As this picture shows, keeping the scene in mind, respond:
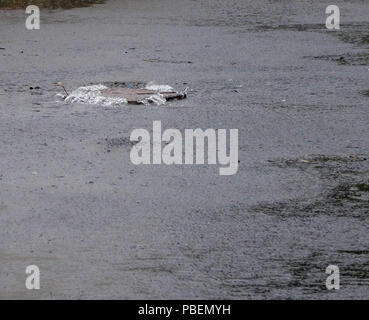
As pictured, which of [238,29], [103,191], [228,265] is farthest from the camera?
[238,29]

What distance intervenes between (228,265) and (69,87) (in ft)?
17.3

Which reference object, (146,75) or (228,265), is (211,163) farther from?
(146,75)

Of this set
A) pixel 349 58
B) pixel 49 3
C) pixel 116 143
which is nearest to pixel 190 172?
pixel 116 143

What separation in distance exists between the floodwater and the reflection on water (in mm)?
1696

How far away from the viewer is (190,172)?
26.7 ft

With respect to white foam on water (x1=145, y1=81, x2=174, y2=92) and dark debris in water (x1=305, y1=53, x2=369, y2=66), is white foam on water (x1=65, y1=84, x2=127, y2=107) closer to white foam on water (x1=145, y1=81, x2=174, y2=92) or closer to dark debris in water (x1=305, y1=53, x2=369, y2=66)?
white foam on water (x1=145, y1=81, x2=174, y2=92)

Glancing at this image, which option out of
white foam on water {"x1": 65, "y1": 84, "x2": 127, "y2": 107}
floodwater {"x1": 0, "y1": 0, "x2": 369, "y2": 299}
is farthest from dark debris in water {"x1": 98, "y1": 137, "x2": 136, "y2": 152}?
white foam on water {"x1": 65, "y1": 84, "x2": 127, "y2": 107}

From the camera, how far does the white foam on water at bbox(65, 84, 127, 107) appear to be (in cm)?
1041

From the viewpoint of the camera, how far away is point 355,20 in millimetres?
15328

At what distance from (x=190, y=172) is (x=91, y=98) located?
2.72m

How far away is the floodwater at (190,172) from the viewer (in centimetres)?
608

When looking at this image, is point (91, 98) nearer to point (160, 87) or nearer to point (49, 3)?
point (160, 87)

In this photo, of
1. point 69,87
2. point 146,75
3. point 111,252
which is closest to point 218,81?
point 146,75

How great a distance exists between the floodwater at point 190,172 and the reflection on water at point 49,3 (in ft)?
5.57
